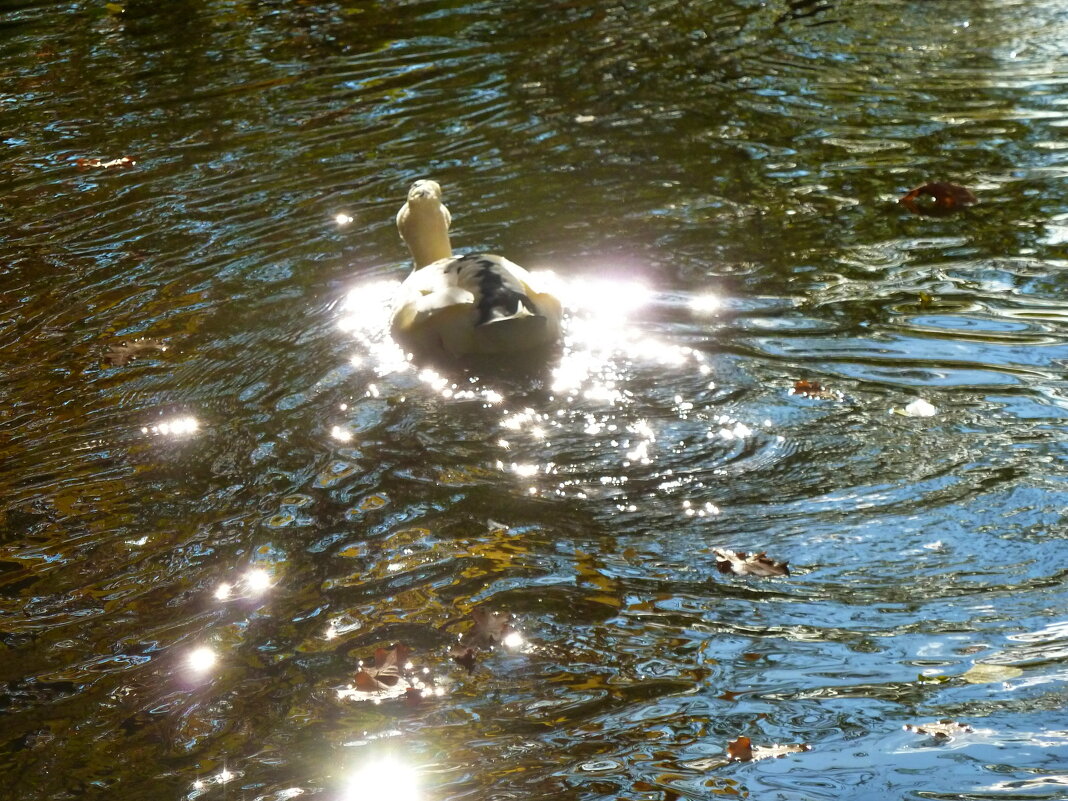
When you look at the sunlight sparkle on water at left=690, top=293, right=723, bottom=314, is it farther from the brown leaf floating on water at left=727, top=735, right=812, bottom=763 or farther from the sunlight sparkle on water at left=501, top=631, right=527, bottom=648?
the brown leaf floating on water at left=727, top=735, right=812, bottom=763

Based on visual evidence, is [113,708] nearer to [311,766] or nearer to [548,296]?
[311,766]

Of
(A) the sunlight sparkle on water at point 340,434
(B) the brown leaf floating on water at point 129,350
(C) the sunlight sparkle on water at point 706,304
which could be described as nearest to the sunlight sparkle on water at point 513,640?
(A) the sunlight sparkle on water at point 340,434

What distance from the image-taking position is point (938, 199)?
7.93 meters

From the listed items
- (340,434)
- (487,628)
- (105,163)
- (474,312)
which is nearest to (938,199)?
(474,312)

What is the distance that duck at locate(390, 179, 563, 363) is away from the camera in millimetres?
6219

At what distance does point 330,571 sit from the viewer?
4.73 m

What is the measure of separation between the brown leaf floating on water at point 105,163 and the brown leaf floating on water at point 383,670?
7.06m

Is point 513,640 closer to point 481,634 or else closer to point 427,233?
point 481,634

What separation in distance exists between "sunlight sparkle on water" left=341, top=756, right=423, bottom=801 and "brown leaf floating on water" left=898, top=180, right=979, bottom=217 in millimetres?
5708

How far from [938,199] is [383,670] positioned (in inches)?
219

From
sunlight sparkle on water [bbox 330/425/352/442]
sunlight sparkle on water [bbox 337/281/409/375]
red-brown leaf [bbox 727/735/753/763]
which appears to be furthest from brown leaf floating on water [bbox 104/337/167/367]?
red-brown leaf [bbox 727/735/753/763]

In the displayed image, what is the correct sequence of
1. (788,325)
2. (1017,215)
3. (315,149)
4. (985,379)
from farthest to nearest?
(315,149), (1017,215), (788,325), (985,379)

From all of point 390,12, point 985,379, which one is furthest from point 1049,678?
point 390,12

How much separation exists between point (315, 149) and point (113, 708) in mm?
6752
